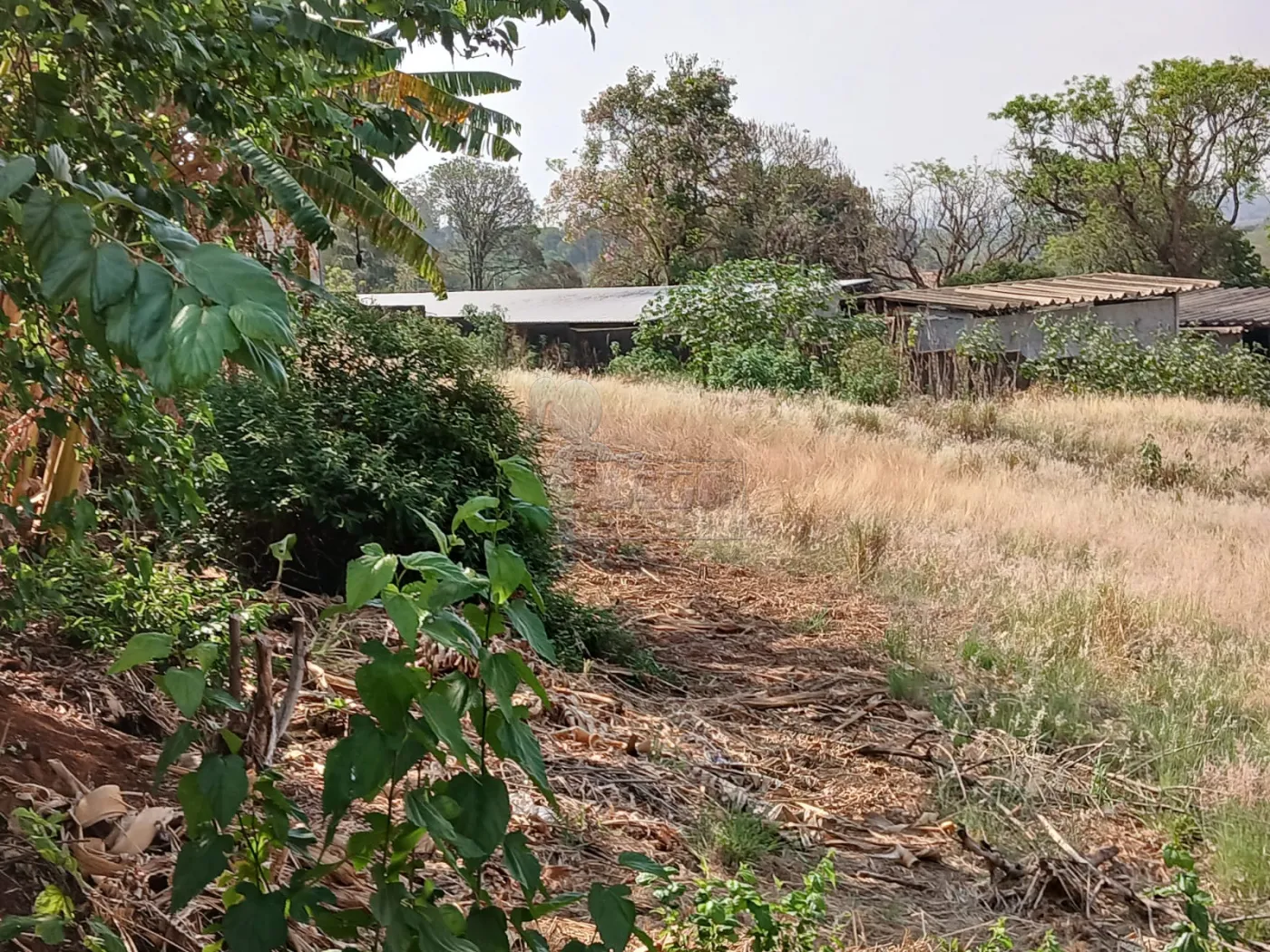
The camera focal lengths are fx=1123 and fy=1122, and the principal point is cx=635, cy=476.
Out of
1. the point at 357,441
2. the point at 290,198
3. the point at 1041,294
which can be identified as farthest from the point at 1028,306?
the point at 290,198

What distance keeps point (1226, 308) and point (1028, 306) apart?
1018cm

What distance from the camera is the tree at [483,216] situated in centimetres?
4819

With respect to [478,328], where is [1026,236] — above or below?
above

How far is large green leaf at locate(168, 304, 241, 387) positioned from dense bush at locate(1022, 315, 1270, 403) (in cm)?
1757

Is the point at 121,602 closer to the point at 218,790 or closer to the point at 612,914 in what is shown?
the point at 218,790

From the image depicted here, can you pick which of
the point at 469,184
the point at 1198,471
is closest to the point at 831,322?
the point at 1198,471

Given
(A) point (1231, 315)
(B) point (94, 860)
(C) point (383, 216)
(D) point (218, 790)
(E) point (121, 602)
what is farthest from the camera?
(A) point (1231, 315)

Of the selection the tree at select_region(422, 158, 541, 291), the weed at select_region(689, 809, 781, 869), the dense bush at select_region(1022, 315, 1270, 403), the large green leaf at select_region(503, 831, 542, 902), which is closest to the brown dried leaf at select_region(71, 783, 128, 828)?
the large green leaf at select_region(503, 831, 542, 902)

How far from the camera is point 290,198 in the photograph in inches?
136

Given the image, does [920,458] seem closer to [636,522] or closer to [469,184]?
[636,522]

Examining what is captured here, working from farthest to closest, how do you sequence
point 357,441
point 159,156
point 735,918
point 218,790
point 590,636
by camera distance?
point 590,636, point 357,441, point 159,156, point 735,918, point 218,790

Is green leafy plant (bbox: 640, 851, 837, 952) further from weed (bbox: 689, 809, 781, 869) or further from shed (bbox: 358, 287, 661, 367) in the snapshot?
shed (bbox: 358, 287, 661, 367)

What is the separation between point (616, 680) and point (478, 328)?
14875mm

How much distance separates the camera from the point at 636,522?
26.0 ft
